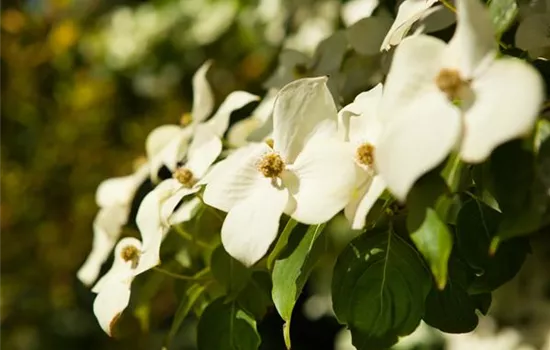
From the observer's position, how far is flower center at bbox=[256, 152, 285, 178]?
1.56ft

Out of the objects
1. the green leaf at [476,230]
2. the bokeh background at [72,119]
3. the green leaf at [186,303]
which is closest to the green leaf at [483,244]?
the green leaf at [476,230]

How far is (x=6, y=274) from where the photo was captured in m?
1.33

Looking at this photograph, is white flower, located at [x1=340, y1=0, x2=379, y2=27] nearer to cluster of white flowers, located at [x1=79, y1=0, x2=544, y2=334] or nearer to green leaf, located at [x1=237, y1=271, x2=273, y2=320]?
cluster of white flowers, located at [x1=79, y1=0, x2=544, y2=334]

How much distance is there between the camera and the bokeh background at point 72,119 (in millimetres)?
1304

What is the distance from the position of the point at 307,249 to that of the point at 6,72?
43.3 inches

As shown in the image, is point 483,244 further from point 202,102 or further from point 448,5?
point 202,102

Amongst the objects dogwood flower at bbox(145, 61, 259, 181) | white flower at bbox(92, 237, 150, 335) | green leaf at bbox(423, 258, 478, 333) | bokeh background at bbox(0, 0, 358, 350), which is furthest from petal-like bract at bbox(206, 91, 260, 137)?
bokeh background at bbox(0, 0, 358, 350)

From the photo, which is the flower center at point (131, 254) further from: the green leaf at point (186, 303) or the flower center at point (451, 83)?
the flower center at point (451, 83)

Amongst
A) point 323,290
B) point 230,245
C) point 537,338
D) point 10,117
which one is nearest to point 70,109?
point 10,117

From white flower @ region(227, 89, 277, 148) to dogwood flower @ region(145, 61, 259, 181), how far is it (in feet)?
0.04

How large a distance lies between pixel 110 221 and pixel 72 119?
79cm

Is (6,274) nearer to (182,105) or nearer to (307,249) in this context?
(182,105)

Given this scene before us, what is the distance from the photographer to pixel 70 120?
140 cm

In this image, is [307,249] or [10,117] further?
[10,117]
